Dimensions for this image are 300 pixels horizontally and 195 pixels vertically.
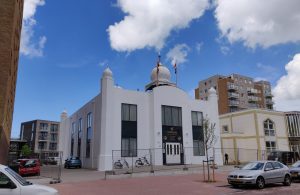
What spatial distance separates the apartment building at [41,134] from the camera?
101 meters

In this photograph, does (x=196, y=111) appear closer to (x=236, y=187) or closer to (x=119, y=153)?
(x=119, y=153)

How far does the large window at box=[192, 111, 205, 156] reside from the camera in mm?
37500

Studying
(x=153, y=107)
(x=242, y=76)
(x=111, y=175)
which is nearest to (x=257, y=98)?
(x=242, y=76)

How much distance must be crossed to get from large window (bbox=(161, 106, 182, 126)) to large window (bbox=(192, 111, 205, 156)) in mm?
2534

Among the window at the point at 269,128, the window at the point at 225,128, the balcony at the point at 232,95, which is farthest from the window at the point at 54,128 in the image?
the window at the point at 269,128

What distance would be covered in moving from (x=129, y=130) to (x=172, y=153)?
5.99 m

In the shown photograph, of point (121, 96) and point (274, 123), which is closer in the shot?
point (121, 96)

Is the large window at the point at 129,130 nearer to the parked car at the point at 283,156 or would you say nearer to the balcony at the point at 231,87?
the parked car at the point at 283,156

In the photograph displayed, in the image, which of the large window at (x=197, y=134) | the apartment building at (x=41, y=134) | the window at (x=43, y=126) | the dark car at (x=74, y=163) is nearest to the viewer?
the large window at (x=197, y=134)

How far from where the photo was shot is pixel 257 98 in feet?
289

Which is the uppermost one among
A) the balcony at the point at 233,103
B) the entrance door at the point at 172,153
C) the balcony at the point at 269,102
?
the balcony at the point at 269,102

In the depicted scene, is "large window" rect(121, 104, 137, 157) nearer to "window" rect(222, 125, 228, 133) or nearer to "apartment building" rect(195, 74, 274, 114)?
"window" rect(222, 125, 228, 133)

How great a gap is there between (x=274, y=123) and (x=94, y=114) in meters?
28.0

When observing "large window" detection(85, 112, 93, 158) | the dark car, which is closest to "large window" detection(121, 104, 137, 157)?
"large window" detection(85, 112, 93, 158)
